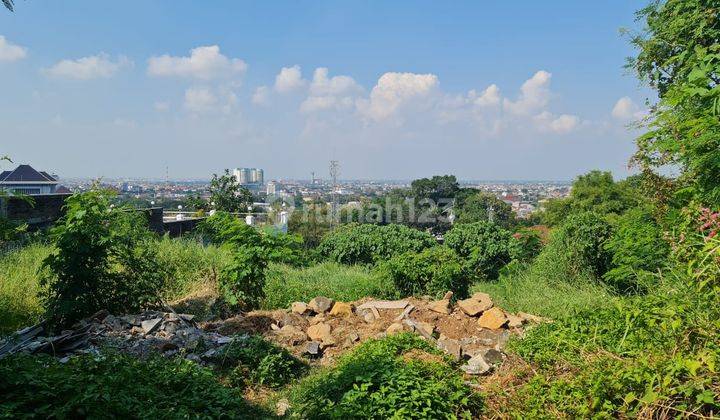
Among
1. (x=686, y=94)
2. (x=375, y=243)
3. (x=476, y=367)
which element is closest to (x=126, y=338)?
(x=476, y=367)

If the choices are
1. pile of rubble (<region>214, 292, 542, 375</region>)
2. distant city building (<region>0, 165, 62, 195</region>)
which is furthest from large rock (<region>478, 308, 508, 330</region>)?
distant city building (<region>0, 165, 62, 195</region>)

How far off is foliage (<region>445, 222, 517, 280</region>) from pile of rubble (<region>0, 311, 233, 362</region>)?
23.0 feet

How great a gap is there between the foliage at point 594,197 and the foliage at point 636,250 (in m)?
14.7

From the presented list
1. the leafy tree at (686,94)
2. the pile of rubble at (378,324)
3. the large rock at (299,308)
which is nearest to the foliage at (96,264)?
the pile of rubble at (378,324)

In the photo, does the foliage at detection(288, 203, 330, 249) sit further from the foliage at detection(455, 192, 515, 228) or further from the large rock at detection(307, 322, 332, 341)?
the large rock at detection(307, 322, 332, 341)

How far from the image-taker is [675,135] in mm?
4875

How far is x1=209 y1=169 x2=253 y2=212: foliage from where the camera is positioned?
20.3m

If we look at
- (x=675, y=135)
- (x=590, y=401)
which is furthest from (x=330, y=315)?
(x=675, y=135)

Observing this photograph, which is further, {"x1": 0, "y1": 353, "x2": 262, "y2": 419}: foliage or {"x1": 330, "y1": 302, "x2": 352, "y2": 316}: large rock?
{"x1": 330, "y1": 302, "x2": 352, "y2": 316}: large rock

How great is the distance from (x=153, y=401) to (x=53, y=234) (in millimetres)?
3679

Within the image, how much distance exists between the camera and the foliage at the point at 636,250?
24.1 feet

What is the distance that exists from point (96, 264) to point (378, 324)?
3.58m

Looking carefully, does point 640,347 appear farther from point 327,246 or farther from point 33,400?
point 327,246

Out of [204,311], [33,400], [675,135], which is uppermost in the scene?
[675,135]
